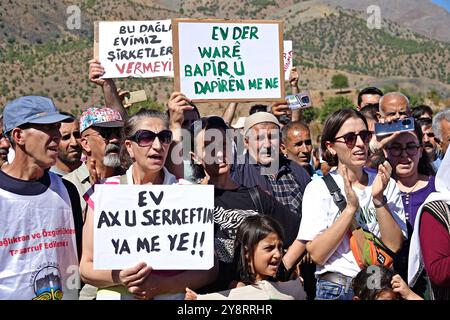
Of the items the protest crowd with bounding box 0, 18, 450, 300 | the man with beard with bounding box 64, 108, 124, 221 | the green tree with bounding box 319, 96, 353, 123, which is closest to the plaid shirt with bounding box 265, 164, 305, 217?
the protest crowd with bounding box 0, 18, 450, 300

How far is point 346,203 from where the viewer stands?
5039 mm

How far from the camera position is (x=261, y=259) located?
16.0 feet

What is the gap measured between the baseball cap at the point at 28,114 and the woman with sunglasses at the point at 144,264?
1.49 feet

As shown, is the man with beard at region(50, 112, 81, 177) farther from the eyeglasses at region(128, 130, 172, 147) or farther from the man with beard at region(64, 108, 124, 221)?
the eyeglasses at region(128, 130, 172, 147)

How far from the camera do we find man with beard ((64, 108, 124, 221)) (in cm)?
578

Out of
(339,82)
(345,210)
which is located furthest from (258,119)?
(339,82)

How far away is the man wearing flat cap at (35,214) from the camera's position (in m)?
4.48

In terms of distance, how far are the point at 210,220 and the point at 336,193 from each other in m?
0.88

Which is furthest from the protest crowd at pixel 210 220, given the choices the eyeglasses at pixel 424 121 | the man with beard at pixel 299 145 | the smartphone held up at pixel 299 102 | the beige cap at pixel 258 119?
the eyeglasses at pixel 424 121

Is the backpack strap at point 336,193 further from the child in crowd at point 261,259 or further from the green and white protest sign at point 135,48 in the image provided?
the green and white protest sign at point 135,48

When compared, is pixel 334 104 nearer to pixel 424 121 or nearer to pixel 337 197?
pixel 424 121

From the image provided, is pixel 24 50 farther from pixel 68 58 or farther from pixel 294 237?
pixel 294 237

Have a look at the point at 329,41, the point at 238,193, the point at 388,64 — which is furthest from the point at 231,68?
the point at 329,41

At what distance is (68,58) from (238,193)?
73.1 metres
